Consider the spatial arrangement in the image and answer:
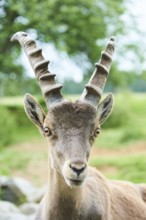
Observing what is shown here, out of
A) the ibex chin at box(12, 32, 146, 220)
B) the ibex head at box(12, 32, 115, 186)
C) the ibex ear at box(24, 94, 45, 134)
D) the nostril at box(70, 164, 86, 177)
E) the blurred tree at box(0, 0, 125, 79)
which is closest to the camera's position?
the nostril at box(70, 164, 86, 177)

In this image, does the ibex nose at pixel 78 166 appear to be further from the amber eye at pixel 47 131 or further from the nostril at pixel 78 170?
the amber eye at pixel 47 131

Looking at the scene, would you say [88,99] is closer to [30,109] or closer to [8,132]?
[30,109]

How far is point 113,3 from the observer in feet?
120

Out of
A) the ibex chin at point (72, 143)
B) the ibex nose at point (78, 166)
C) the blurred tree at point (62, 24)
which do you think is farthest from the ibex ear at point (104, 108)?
the blurred tree at point (62, 24)

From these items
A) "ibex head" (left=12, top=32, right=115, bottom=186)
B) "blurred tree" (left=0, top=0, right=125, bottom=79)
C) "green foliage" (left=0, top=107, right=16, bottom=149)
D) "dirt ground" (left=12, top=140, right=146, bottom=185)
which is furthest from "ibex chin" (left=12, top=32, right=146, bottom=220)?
"blurred tree" (left=0, top=0, right=125, bottom=79)

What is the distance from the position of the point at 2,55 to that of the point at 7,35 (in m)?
1.34

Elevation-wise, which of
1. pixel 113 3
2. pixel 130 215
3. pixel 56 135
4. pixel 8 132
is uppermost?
pixel 113 3

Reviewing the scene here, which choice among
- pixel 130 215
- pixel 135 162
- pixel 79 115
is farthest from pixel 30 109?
pixel 135 162

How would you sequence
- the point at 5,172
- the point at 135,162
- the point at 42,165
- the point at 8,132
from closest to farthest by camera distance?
the point at 5,172
the point at 135,162
the point at 42,165
the point at 8,132

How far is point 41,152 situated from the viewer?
1177 inches

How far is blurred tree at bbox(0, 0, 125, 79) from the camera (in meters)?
36.3

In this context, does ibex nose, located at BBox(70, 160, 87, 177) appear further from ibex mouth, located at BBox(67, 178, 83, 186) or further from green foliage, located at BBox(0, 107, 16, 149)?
green foliage, located at BBox(0, 107, 16, 149)

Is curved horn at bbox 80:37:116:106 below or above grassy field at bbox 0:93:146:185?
below

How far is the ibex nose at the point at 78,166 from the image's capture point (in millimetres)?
6562
